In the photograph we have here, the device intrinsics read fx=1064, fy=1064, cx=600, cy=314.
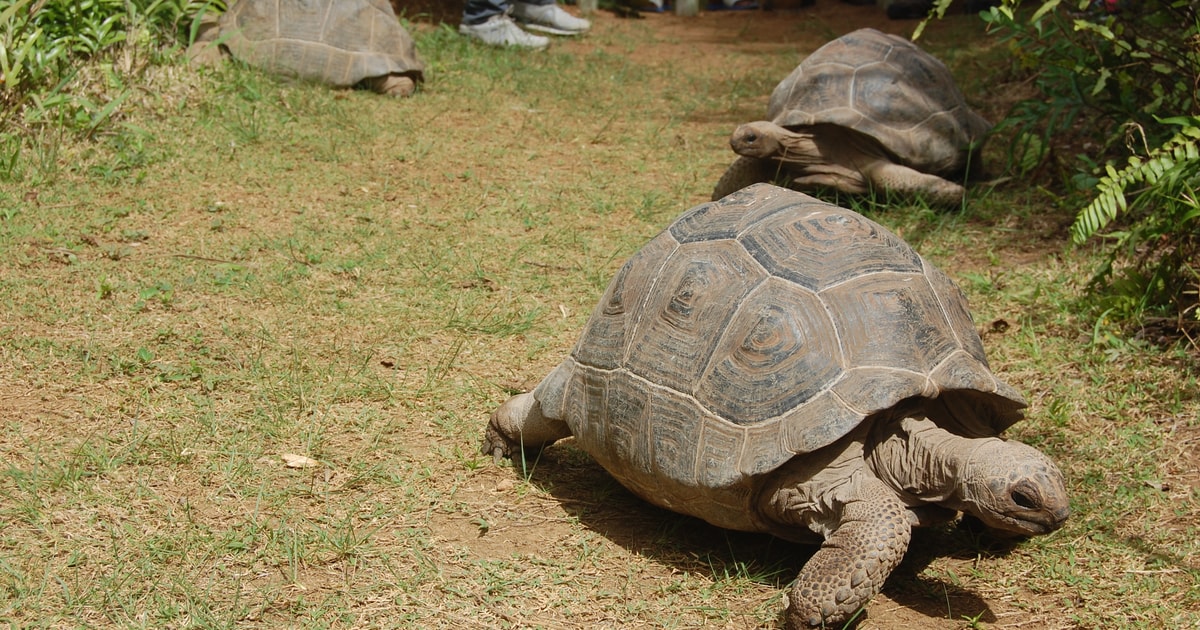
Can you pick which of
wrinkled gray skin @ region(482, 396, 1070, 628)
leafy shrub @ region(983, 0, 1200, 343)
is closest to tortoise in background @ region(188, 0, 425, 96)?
leafy shrub @ region(983, 0, 1200, 343)

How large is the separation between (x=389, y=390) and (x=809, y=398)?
1587 mm

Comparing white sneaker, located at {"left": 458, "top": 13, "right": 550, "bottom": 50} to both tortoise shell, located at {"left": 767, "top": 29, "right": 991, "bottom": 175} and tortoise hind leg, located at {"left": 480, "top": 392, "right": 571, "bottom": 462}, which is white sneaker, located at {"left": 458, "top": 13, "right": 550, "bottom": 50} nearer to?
tortoise shell, located at {"left": 767, "top": 29, "right": 991, "bottom": 175}

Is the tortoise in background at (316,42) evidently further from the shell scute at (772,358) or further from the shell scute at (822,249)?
the shell scute at (772,358)

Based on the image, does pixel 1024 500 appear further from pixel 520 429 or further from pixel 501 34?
pixel 501 34

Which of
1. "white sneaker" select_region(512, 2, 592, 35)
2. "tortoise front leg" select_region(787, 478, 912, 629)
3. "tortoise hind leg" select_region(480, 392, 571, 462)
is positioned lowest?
"tortoise hind leg" select_region(480, 392, 571, 462)

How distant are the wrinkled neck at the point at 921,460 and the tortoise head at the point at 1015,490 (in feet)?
0.12

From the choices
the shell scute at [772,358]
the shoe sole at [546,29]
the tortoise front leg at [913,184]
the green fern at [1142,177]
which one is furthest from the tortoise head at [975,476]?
the shoe sole at [546,29]

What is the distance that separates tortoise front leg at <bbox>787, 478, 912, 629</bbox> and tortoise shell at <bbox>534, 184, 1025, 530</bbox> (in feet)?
0.67

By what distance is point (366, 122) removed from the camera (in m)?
6.18

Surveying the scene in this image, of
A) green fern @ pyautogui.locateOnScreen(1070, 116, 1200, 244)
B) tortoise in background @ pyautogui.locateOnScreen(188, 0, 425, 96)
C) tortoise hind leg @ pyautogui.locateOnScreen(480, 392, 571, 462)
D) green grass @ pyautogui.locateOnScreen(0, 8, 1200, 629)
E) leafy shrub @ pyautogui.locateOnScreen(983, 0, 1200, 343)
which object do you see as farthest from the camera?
tortoise in background @ pyautogui.locateOnScreen(188, 0, 425, 96)

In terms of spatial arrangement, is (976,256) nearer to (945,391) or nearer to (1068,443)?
(1068,443)

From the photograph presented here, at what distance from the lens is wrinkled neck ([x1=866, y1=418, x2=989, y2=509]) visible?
97.5 inches

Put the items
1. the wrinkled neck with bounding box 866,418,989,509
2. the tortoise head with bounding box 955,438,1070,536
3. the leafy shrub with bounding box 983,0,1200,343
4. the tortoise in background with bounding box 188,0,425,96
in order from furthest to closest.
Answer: the tortoise in background with bounding box 188,0,425,96, the leafy shrub with bounding box 983,0,1200,343, the wrinkled neck with bounding box 866,418,989,509, the tortoise head with bounding box 955,438,1070,536

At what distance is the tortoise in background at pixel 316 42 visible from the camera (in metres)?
6.43
